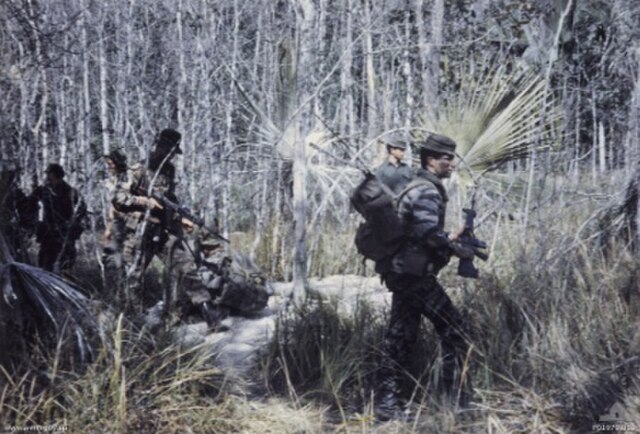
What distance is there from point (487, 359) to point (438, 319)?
1.63 ft

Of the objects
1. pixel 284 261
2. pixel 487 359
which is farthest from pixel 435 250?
pixel 284 261

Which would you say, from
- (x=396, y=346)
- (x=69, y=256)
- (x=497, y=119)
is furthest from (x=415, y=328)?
(x=69, y=256)

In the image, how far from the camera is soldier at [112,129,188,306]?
287 inches

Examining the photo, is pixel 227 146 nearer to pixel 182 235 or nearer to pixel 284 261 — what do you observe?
pixel 284 261

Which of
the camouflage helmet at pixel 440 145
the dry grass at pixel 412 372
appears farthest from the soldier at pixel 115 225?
the camouflage helmet at pixel 440 145

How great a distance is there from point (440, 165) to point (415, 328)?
104 centimetres

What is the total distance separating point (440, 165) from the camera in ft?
16.6

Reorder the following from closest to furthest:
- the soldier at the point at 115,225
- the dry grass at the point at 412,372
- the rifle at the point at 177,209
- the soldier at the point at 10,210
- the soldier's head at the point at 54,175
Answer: the dry grass at the point at 412,372 → the soldier at the point at 10,210 → the rifle at the point at 177,209 → the soldier at the point at 115,225 → the soldier's head at the point at 54,175

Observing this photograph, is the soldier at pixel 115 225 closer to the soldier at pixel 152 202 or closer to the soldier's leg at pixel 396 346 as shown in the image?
the soldier at pixel 152 202

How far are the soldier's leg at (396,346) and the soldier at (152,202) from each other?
290cm

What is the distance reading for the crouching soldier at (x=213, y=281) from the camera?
7547mm

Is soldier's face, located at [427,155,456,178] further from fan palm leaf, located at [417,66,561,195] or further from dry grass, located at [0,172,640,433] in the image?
fan palm leaf, located at [417,66,561,195]

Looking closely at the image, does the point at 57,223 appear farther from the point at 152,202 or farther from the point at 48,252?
the point at 152,202

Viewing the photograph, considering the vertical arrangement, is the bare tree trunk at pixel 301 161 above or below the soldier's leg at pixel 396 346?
above
